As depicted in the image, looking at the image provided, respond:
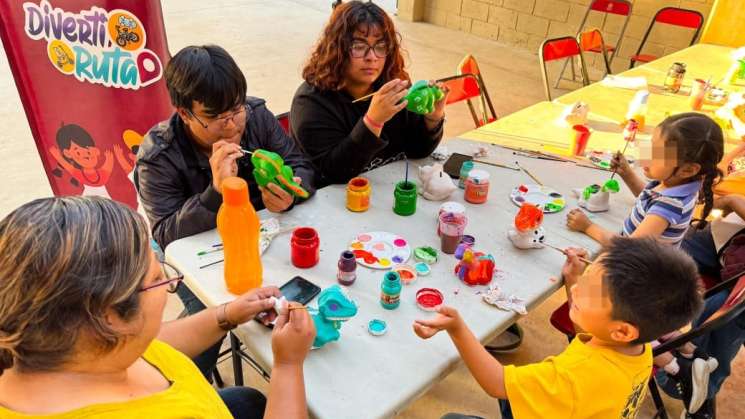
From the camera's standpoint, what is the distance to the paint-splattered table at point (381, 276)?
120 cm

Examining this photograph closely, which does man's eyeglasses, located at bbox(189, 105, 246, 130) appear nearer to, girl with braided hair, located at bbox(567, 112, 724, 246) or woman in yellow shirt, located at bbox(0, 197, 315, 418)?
woman in yellow shirt, located at bbox(0, 197, 315, 418)

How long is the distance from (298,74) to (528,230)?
4496 millimetres

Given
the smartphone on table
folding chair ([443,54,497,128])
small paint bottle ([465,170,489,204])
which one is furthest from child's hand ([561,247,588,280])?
folding chair ([443,54,497,128])

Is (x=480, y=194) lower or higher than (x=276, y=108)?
higher

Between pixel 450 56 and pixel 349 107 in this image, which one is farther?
pixel 450 56

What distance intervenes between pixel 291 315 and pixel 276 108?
12.7ft

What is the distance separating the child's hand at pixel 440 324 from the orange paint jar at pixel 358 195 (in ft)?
2.21

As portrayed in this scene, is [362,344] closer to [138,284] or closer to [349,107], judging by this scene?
[138,284]

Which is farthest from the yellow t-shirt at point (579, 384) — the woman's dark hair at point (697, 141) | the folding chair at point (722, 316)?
the woman's dark hair at point (697, 141)

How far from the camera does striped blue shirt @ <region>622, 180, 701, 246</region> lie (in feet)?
5.76

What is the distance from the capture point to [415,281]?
1547 millimetres

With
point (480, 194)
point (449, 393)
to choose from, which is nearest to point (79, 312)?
point (480, 194)

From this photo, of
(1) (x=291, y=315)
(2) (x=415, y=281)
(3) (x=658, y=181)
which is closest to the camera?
(1) (x=291, y=315)

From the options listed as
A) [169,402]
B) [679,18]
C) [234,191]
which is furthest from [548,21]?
[169,402]
